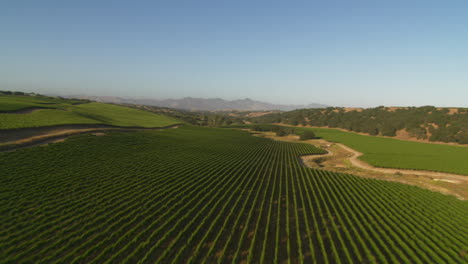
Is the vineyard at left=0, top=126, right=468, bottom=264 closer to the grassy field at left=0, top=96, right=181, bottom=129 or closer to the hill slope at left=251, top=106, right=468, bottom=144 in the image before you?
the grassy field at left=0, top=96, right=181, bottom=129

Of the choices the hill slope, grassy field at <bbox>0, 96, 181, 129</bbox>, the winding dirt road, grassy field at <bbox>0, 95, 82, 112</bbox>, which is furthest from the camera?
the hill slope

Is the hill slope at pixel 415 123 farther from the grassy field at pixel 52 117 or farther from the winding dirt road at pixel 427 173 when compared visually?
the grassy field at pixel 52 117

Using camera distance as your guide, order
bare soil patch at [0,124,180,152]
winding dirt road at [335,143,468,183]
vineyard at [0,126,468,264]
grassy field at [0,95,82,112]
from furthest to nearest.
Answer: grassy field at [0,95,82,112] < winding dirt road at [335,143,468,183] < bare soil patch at [0,124,180,152] < vineyard at [0,126,468,264]

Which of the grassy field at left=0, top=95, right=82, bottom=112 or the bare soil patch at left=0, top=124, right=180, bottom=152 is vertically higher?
the grassy field at left=0, top=95, right=82, bottom=112

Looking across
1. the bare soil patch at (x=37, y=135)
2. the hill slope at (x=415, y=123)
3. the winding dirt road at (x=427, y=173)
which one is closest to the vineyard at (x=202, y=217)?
the bare soil patch at (x=37, y=135)

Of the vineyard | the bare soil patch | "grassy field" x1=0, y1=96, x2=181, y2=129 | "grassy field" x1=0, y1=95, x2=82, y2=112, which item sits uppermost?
"grassy field" x1=0, y1=95, x2=82, y2=112

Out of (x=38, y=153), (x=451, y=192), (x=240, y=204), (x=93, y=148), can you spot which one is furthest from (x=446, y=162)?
(x=38, y=153)

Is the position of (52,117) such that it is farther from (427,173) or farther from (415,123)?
(415,123)

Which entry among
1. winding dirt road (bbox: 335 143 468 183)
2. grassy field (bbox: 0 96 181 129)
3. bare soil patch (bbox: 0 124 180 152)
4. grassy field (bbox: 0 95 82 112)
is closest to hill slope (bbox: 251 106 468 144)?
winding dirt road (bbox: 335 143 468 183)
